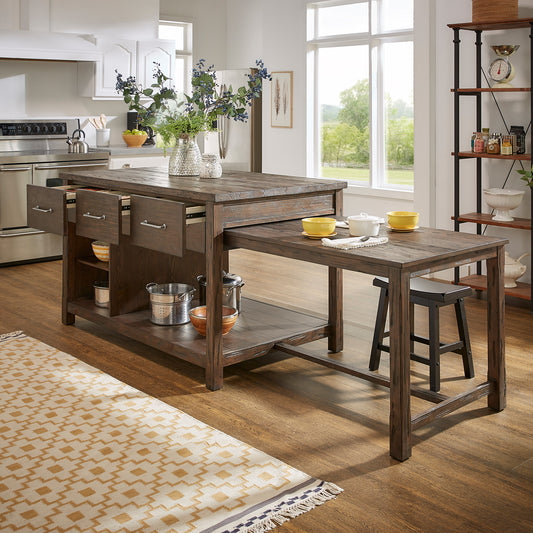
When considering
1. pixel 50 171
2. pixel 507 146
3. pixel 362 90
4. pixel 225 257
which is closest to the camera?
pixel 225 257

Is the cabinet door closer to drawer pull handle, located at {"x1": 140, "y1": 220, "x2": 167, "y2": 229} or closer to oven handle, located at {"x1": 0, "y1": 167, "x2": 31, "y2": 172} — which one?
oven handle, located at {"x1": 0, "y1": 167, "x2": 31, "y2": 172}

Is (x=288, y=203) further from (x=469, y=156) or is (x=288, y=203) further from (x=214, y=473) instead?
(x=469, y=156)

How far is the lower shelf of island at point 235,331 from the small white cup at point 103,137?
10.7ft

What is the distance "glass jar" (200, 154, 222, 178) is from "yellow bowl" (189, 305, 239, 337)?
719 millimetres

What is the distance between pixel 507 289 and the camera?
490 cm

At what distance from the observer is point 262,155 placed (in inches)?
349

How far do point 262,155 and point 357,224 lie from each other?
5.93m

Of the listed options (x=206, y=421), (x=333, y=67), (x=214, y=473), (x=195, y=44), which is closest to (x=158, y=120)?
(x=206, y=421)

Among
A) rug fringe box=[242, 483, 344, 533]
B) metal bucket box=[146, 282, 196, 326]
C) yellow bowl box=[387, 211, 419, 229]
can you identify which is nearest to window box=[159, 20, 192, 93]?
metal bucket box=[146, 282, 196, 326]

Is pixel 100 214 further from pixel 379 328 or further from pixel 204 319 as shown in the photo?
pixel 379 328

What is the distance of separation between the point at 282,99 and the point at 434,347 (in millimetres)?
5648

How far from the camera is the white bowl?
16.0ft

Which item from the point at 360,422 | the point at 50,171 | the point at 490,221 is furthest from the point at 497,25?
the point at 50,171

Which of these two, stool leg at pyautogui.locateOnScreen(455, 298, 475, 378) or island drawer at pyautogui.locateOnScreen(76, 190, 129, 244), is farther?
island drawer at pyautogui.locateOnScreen(76, 190, 129, 244)
